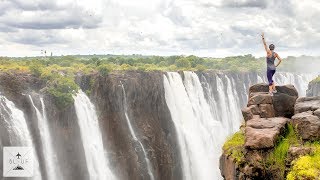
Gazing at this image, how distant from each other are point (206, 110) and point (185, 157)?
11963 mm

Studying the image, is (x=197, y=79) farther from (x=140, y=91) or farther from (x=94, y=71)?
(x=94, y=71)

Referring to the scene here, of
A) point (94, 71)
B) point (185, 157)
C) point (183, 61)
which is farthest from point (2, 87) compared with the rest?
point (183, 61)

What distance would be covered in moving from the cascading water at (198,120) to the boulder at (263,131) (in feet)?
117

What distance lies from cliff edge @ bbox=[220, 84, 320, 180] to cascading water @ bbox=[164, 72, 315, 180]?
3537 centimetres

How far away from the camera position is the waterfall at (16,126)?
3294cm

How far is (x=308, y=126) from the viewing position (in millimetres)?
12969

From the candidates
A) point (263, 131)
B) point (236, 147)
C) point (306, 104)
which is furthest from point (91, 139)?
point (263, 131)

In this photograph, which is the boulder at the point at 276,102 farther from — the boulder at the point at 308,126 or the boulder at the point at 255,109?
the boulder at the point at 308,126

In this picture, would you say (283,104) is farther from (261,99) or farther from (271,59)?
(271,59)

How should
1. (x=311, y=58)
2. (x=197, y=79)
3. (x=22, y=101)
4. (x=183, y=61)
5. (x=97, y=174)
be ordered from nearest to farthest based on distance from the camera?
(x=22, y=101) < (x=97, y=174) < (x=197, y=79) < (x=183, y=61) < (x=311, y=58)

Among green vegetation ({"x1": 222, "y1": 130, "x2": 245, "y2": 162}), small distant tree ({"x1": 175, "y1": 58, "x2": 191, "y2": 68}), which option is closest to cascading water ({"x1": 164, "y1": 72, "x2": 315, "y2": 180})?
small distant tree ({"x1": 175, "y1": 58, "x2": 191, "y2": 68})

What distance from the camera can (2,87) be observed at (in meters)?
35.8

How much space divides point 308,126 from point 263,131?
136 cm

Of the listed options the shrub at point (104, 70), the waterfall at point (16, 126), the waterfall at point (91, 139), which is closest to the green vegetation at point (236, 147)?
the waterfall at point (16, 126)
